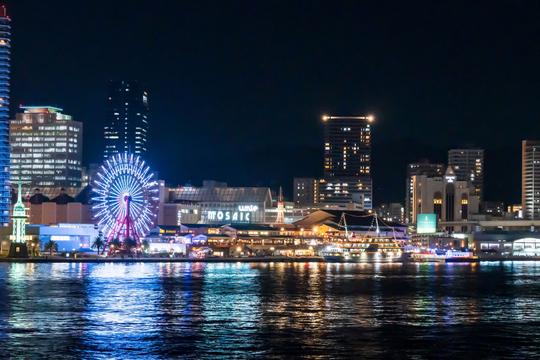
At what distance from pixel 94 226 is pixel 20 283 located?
67.2 m

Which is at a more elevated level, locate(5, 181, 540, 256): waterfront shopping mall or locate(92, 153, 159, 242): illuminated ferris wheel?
locate(92, 153, 159, 242): illuminated ferris wheel

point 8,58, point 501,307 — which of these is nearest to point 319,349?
point 501,307

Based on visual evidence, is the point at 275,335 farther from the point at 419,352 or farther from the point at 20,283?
the point at 20,283

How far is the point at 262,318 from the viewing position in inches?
2331

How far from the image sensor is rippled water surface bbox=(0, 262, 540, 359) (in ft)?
153

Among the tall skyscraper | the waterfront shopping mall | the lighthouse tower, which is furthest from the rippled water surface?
the tall skyscraper

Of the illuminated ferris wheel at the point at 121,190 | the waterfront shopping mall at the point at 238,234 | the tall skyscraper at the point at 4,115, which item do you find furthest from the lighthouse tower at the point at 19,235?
the tall skyscraper at the point at 4,115

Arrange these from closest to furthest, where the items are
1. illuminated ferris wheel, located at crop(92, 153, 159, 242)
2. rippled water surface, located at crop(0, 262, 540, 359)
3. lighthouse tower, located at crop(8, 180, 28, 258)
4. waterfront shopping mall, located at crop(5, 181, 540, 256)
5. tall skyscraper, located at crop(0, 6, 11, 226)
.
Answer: rippled water surface, located at crop(0, 262, 540, 359)
illuminated ferris wheel, located at crop(92, 153, 159, 242)
lighthouse tower, located at crop(8, 180, 28, 258)
waterfront shopping mall, located at crop(5, 181, 540, 256)
tall skyscraper, located at crop(0, 6, 11, 226)

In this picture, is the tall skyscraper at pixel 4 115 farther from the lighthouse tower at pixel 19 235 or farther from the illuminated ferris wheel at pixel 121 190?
the illuminated ferris wheel at pixel 121 190

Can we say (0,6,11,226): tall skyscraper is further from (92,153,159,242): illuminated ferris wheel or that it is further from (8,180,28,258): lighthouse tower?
(92,153,159,242): illuminated ferris wheel

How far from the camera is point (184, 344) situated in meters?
47.9

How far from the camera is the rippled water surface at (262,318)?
46688 mm

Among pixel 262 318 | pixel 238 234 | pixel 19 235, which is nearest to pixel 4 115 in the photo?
pixel 19 235

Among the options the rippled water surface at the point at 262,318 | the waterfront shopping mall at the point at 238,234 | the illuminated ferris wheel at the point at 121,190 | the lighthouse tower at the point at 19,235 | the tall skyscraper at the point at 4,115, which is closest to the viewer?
the rippled water surface at the point at 262,318
